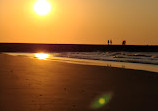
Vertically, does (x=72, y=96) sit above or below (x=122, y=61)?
above

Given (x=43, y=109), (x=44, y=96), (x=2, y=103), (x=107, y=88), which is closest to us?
(x=43, y=109)

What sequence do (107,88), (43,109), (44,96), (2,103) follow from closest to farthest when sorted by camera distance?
(43,109), (2,103), (44,96), (107,88)

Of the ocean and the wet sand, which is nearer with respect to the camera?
the wet sand

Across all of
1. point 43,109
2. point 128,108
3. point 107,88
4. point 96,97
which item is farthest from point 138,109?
point 107,88

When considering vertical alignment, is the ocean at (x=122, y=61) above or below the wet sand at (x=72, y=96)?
below

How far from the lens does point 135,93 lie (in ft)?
24.4

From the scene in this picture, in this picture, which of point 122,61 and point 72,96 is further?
point 122,61

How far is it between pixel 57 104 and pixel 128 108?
4.70 feet

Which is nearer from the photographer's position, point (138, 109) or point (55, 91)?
point (138, 109)

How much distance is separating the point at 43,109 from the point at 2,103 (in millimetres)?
948

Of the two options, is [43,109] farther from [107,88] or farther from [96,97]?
[107,88]

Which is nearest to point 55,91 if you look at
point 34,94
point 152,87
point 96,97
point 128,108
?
point 34,94

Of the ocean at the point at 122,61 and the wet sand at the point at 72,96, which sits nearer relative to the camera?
the wet sand at the point at 72,96

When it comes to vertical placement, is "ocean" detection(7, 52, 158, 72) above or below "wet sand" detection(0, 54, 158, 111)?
below
